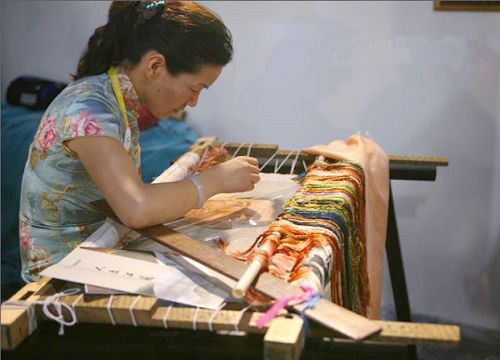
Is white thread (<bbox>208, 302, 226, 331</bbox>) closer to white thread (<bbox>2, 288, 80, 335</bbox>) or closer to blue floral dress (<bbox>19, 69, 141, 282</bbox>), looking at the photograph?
white thread (<bbox>2, 288, 80, 335</bbox>)

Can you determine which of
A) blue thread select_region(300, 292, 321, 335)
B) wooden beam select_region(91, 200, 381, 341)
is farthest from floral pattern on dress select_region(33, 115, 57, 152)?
blue thread select_region(300, 292, 321, 335)

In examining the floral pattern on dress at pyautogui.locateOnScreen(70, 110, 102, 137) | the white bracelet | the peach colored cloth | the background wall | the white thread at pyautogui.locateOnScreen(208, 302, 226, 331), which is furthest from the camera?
the background wall

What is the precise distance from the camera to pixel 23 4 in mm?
1965

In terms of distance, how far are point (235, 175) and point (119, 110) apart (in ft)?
0.93

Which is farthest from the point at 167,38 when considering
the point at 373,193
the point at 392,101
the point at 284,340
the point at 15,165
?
the point at 15,165

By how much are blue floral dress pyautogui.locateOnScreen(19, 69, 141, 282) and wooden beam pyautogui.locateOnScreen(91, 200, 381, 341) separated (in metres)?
0.07

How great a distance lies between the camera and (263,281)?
1.08 metres

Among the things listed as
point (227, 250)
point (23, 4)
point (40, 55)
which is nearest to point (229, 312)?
point (227, 250)

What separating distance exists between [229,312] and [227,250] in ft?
1.05

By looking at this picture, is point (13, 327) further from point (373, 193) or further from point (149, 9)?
point (373, 193)

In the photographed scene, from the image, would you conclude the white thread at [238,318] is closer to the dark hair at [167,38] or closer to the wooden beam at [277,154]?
the dark hair at [167,38]

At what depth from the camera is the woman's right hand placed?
146 cm

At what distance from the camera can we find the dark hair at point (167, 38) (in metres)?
1.38

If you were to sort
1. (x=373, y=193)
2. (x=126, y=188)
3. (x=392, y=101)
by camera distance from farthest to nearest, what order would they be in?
(x=392, y=101)
(x=373, y=193)
(x=126, y=188)
